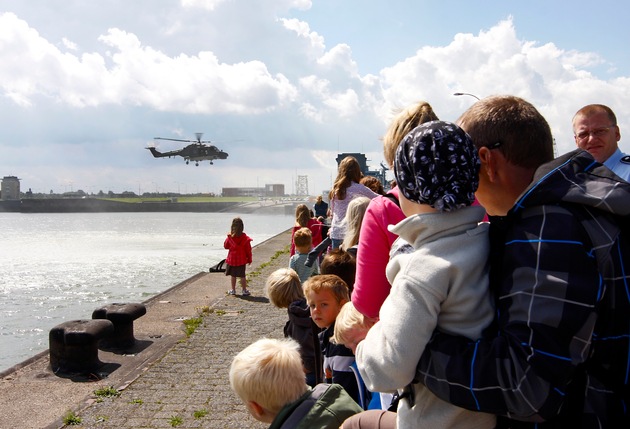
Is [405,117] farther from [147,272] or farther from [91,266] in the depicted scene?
[91,266]

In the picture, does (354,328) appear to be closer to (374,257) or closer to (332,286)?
(374,257)

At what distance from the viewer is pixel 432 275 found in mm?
1633

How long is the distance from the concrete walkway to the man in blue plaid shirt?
4229 mm

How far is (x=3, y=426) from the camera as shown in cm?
577

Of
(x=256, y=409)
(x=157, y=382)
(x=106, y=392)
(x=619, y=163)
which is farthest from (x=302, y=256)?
(x=256, y=409)

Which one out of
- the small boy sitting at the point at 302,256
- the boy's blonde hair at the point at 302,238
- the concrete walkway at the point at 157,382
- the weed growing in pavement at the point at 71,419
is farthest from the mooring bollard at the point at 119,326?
the weed growing in pavement at the point at 71,419

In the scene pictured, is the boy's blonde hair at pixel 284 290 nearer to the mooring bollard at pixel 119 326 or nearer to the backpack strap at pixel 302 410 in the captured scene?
the backpack strap at pixel 302 410

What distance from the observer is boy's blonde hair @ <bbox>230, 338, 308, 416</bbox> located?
116 inches

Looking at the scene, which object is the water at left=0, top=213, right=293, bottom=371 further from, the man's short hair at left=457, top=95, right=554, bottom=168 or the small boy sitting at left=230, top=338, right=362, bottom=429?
the man's short hair at left=457, top=95, right=554, bottom=168

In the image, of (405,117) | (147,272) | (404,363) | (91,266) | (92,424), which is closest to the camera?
(404,363)

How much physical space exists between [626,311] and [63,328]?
7449mm

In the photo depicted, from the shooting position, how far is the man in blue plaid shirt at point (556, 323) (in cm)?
149

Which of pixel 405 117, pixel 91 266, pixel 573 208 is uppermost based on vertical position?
pixel 405 117

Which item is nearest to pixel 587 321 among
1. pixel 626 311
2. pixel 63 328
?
pixel 626 311
